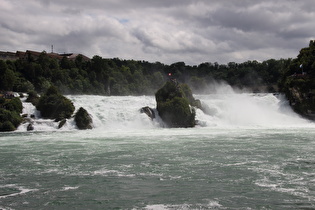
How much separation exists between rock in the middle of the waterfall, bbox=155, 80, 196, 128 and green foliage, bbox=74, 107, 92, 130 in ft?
26.2

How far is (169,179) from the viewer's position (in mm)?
14273

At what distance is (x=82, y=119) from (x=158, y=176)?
79.1 feet

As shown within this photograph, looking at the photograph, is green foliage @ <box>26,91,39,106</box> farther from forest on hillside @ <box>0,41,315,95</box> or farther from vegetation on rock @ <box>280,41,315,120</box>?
vegetation on rock @ <box>280,41,315,120</box>

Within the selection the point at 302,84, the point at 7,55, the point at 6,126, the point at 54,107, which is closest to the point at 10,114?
the point at 6,126

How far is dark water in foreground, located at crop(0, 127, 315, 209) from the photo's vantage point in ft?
37.6

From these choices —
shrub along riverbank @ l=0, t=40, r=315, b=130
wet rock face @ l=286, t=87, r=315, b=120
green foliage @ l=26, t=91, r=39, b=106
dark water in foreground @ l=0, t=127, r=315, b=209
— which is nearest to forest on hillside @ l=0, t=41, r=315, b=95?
shrub along riverbank @ l=0, t=40, r=315, b=130

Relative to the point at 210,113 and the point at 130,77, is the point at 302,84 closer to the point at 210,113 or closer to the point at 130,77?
the point at 210,113

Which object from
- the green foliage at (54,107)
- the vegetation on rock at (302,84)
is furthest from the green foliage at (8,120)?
the vegetation on rock at (302,84)

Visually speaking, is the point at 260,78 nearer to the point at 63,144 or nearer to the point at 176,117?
the point at 176,117

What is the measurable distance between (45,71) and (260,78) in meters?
60.3

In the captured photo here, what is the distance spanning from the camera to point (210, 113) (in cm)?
4447

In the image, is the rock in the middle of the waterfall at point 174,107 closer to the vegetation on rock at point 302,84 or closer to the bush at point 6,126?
the bush at point 6,126

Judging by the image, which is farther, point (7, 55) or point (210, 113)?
point (7, 55)

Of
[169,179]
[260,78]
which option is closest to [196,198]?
[169,179]
